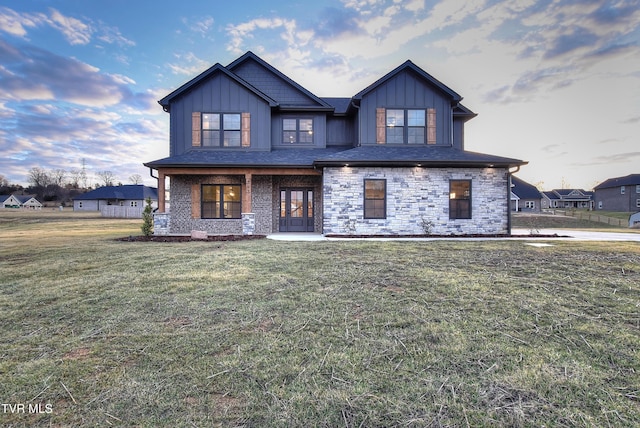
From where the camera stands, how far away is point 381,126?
13.5 m

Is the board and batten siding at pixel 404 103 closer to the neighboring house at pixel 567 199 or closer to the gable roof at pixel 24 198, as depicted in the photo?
the neighboring house at pixel 567 199

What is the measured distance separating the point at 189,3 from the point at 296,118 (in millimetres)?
7613

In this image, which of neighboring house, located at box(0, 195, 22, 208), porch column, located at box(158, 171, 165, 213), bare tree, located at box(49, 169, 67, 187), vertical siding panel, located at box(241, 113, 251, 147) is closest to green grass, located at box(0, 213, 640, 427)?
porch column, located at box(158, 171, 165, 213)

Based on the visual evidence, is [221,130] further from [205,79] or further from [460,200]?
[460,200]

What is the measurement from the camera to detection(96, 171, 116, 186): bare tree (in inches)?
3091

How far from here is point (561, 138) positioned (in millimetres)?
25922

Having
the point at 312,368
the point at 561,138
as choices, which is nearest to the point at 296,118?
the point at 312,368

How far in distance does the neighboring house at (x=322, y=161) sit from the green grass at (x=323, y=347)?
22.4 ft

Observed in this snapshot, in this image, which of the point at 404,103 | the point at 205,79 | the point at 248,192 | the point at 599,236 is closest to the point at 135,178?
the point at 205,79

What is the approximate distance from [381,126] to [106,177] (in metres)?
91.8

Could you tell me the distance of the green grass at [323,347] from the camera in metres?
1.83

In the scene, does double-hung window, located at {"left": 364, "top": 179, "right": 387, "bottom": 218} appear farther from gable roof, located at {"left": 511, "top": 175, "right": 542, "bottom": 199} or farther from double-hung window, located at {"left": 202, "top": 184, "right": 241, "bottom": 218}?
gable roof, located at {"left": 511, "top": 175, "right": 542, "bottom": 199}

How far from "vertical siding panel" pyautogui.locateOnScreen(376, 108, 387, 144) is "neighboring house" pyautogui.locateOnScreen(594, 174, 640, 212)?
60.3m

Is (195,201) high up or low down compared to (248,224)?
up
